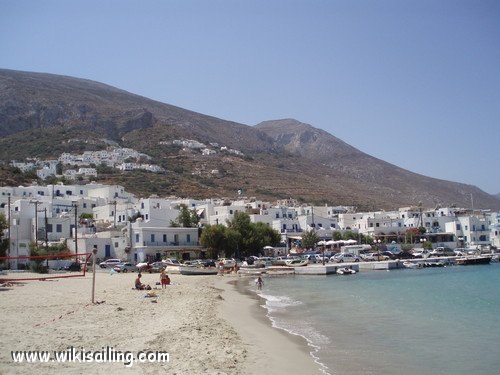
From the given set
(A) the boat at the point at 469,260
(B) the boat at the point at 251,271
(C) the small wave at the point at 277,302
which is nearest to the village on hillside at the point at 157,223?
(B) the boat at the point at 251,271

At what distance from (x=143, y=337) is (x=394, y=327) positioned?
Result: 1042 cm

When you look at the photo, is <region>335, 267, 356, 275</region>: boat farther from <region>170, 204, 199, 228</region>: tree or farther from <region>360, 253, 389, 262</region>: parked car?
<region>170, 204, 199, 228</region>: tree

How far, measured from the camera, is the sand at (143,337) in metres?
10.9

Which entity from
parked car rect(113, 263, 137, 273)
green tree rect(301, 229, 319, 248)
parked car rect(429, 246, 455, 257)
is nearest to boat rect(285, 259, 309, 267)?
green tree rect(301, 229, 319, 248)

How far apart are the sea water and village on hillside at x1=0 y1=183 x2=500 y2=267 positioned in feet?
90.5

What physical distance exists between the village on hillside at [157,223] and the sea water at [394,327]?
2759 centimetres

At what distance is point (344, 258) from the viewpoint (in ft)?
233

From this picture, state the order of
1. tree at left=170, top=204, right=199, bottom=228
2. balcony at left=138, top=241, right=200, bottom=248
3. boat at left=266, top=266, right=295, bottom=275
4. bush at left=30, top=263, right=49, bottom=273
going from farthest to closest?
tree at left=170, top=204, right=199, bottom=228
balcony at left=138, top=241, right=200, bottom=248
boat at left=266, top=266, right=295, bottom=275
bush at left=30, top=263, right=49, bottom=273

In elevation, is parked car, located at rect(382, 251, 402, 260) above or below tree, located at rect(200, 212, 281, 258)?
below

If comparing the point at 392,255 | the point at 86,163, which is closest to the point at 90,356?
the point at 392,255

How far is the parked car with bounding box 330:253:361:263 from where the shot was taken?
230 ft

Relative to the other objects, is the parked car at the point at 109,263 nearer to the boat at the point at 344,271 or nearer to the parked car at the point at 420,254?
the boat at the point at 344,271

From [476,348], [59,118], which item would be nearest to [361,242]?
[476,348]

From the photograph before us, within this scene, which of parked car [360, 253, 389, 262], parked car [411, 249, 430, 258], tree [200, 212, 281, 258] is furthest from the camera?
parked car [411, 249, 430, 258]
